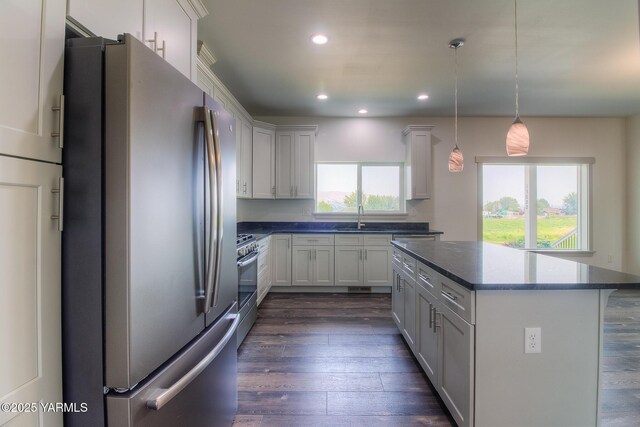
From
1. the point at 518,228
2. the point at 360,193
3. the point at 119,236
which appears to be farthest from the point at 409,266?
the point at 518,228

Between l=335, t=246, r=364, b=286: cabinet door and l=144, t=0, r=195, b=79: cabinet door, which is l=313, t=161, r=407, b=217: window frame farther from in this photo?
l=144, t=0, r=195, b=79: cabinet door

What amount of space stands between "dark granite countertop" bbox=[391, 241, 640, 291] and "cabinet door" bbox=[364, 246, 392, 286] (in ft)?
6.46

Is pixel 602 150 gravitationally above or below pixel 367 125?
below

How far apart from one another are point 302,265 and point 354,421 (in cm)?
270

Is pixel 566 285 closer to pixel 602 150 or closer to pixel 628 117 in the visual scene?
pixel 602 150

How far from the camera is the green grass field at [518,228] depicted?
4.98 m

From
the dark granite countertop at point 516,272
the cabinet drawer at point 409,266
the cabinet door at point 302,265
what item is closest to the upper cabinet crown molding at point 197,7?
the dark granite countertop at point 516,272

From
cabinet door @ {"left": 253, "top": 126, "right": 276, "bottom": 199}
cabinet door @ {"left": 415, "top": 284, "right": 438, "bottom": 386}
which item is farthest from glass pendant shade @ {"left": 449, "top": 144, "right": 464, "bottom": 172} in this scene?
cabinet door @ {"left": 253, "top": 126, "right": 276, "bottom": 199}

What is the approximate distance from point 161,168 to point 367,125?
4352 millimetres

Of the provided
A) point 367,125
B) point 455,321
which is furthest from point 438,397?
point 367,125

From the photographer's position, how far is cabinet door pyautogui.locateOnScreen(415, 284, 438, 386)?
6.20ft

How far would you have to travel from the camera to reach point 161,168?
1.00 m

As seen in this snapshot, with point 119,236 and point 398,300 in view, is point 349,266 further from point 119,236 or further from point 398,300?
point 119,236

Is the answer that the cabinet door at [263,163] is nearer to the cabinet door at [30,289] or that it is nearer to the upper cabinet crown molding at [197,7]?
the upper cabinet crown molding at [197,7]
